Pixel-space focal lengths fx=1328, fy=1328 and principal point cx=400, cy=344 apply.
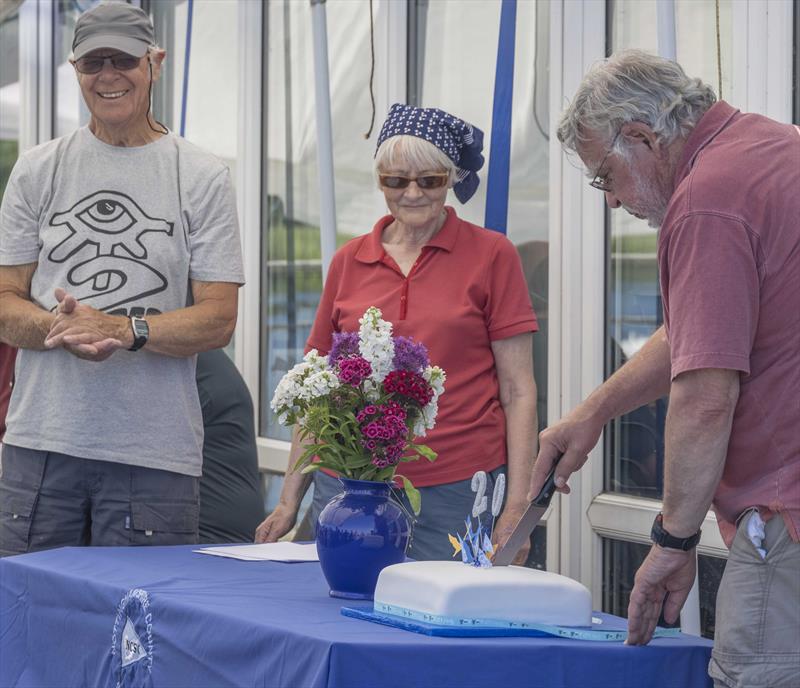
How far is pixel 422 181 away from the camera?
2.76 metres

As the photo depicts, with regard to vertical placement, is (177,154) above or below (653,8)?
below

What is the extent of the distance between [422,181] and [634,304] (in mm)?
776

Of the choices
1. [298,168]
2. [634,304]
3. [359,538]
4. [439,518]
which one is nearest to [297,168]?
[298,168]

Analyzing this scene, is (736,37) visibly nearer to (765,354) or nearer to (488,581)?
(765,354)

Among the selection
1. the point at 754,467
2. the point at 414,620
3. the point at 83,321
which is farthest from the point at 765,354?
the point at 83,321

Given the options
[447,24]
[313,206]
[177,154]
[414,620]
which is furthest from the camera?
[313,206]

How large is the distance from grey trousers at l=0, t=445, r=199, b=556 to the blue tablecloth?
0.22m

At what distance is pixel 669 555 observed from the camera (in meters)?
1.66

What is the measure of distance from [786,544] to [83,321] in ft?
4.81

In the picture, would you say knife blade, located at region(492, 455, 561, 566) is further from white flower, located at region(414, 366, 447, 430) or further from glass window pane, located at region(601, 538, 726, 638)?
glass window pane, located at region(601, 538, 726, 638)

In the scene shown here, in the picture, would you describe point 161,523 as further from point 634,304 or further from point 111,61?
point 634,304

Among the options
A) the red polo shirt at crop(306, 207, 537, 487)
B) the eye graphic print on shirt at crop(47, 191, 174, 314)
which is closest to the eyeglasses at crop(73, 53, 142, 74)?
the eye graphic print on shirt at crop(47, 191, 174, 314)

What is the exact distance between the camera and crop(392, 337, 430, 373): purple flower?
2.01m

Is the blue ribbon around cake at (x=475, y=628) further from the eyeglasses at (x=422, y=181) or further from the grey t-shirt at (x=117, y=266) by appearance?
the eyeglasses at (x=422, y=181)
